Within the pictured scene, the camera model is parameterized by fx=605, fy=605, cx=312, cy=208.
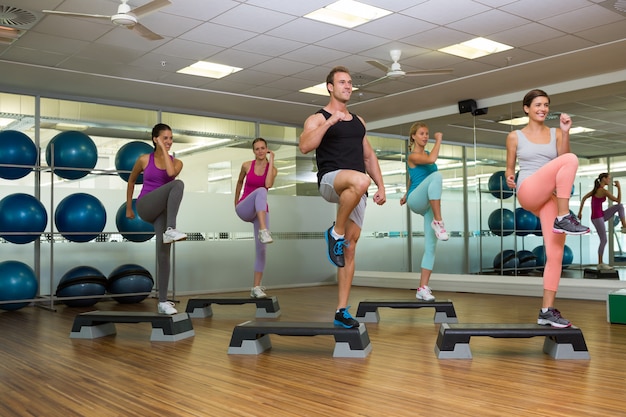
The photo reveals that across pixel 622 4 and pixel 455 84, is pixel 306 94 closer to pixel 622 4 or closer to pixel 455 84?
pixel 455 84

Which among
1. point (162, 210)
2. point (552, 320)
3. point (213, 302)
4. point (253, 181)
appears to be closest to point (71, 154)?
point (253, 181)

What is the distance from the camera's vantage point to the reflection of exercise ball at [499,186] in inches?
310

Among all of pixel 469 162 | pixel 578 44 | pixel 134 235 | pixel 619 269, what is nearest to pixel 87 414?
pixel 134 235

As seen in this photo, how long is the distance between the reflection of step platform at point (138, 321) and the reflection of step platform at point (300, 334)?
695 millimetres

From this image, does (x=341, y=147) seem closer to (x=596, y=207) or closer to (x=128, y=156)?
(x=128, y=156)

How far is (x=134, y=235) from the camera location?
6.85 meters

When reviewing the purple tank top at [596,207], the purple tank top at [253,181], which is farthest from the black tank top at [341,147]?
the purple tank top at [596,207]

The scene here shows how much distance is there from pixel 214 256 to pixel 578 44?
5247mm

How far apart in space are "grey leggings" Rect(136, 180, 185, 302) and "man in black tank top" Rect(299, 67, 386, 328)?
1.11 metres

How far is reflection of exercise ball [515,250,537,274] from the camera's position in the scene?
7.40m

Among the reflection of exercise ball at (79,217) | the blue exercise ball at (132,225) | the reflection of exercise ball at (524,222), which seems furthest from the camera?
the reflection of exercise ball at (524,222)

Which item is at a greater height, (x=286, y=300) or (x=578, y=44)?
(x=578, y=44)

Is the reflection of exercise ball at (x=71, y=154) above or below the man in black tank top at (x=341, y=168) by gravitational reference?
above

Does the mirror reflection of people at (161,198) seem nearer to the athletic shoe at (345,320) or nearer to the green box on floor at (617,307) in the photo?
the athletic shoe at (345,320)
